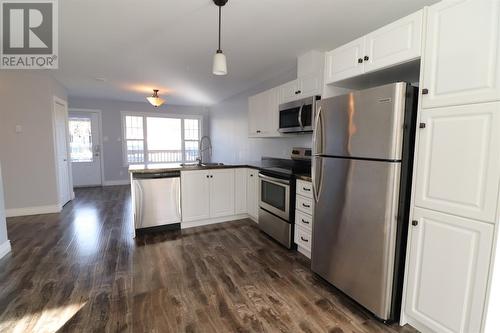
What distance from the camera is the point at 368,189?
67.6 inches

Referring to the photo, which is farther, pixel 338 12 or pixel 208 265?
pixel 208 265

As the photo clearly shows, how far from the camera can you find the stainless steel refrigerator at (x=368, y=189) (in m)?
1.58

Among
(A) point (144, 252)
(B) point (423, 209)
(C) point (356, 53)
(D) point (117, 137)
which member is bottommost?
(A) point (144, 252)

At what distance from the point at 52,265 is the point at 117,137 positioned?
5041 mm

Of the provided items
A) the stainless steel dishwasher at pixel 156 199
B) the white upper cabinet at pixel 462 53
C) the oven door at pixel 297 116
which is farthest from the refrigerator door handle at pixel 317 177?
the stainless steel dishwasher at pixel 156 199

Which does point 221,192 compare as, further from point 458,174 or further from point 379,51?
point 458,174

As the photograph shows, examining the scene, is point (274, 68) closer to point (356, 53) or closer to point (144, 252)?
point (356, 53)

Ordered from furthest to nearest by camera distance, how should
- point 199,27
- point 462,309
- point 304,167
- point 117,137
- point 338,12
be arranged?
point 117,137 < point 304,167 < point 199,27 < point 338,12 < point 462,309

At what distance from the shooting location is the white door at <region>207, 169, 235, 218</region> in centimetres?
368

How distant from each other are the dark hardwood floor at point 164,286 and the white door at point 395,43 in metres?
1.88

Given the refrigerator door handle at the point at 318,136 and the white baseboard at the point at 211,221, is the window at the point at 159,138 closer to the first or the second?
the white baseboard at the point at 211,221

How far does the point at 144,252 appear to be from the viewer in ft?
9.19

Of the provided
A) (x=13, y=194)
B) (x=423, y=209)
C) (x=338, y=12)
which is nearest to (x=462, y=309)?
(x=423, y=209)

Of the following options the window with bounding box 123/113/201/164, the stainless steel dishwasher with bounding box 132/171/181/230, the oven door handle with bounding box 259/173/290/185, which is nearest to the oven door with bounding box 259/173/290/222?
the oven door handle with bounding box 259/173/290/185
